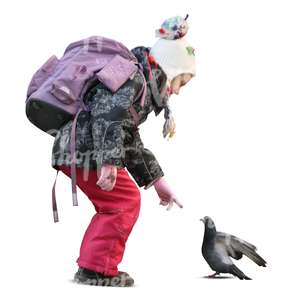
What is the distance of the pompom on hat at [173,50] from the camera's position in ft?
9.78

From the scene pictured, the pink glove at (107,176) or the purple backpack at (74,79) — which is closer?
the pink glove at (107,176)

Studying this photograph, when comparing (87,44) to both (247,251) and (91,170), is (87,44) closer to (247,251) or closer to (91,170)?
(91,170)

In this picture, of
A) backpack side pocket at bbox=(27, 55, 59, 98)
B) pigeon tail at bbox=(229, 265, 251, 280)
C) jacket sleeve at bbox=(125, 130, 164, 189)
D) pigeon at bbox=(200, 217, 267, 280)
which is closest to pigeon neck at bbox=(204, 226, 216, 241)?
pigeon at bbox=(200, 217, 267, 280)

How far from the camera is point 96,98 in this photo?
9.20 feet

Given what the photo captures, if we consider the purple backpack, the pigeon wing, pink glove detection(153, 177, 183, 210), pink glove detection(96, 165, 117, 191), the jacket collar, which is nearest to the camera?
pink glove detection(96, 165, 117, 191)

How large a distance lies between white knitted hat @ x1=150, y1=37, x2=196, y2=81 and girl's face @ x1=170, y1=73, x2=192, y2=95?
0.02 m

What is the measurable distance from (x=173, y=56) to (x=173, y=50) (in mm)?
24

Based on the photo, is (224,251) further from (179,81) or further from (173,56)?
(173,56)

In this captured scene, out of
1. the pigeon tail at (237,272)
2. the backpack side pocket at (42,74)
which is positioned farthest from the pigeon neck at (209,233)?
the backpack side pocket at (42,74)

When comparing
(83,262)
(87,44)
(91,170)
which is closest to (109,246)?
(83,262)

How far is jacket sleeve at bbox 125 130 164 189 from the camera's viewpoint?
3.04 meters

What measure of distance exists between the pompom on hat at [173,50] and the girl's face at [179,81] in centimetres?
2

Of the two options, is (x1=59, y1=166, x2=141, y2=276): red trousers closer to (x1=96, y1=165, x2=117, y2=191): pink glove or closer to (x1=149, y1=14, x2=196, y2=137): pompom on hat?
(x1=96, y1=165, x2=117, y2=191): pink glove

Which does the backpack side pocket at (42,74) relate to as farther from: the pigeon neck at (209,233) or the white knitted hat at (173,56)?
the pigeon neck at (209,233)
